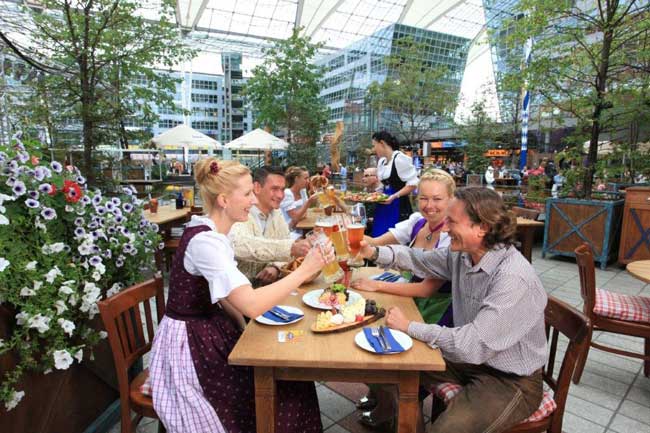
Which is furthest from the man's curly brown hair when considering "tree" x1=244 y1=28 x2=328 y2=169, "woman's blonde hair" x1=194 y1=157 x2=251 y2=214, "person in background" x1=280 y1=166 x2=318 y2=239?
"tree" x1=244 y1=28 x2=328 y2=169

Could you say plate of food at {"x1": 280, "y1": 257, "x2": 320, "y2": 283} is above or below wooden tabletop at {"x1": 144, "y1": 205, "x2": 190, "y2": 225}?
above

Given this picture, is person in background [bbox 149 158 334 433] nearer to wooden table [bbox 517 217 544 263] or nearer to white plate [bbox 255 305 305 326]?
white plate [bbox 255 305 305 326]

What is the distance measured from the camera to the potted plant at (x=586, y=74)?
5.23 meters

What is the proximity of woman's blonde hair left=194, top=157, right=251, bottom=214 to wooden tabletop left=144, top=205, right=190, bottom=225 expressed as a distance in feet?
9.78

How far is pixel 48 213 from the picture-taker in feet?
4.90

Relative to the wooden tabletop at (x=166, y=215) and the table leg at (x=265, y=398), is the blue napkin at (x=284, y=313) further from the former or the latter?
the wooden tabletop at (x=166, y=215)

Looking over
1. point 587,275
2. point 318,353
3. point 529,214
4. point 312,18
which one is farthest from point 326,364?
point 312,18

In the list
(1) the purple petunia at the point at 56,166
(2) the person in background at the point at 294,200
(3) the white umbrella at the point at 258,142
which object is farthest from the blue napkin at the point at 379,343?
(3) the white umbrella at the point at 258,142

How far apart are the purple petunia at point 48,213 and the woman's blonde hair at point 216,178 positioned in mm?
550

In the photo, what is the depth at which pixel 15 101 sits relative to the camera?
217 inches

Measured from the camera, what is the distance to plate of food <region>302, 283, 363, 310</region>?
5.33 feet

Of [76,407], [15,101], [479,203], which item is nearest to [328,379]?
[479,203]

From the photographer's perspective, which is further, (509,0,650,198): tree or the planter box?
the planter box

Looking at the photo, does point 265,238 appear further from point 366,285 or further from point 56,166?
point 56,166
